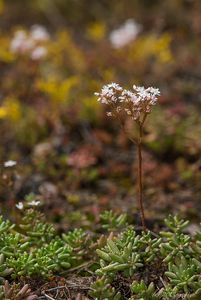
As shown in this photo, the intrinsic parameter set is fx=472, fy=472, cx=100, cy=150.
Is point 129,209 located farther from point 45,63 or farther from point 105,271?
point 45,63

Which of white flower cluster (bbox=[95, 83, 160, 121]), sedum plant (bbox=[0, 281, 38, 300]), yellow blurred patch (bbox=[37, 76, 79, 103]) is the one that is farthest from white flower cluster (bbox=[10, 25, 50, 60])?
sedum plant (bbox=[0, 281, 38, 300])

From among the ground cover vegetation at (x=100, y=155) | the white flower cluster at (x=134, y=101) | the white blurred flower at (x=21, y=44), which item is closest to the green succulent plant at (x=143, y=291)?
the ground cover vegetation at (x=100, y=155)

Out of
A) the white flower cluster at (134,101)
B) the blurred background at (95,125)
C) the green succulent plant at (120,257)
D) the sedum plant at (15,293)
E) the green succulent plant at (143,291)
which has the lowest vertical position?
the green succulent plant at (143,291)

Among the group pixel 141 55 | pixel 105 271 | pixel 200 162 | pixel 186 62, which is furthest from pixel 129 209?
pixel 186 62

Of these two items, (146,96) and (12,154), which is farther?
(12,154)

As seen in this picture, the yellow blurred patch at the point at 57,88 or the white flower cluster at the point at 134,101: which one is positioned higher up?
the yellow blurred patch at the point at 57,88

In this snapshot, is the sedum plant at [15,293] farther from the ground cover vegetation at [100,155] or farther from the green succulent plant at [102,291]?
the green succulent plant at [102,291]
